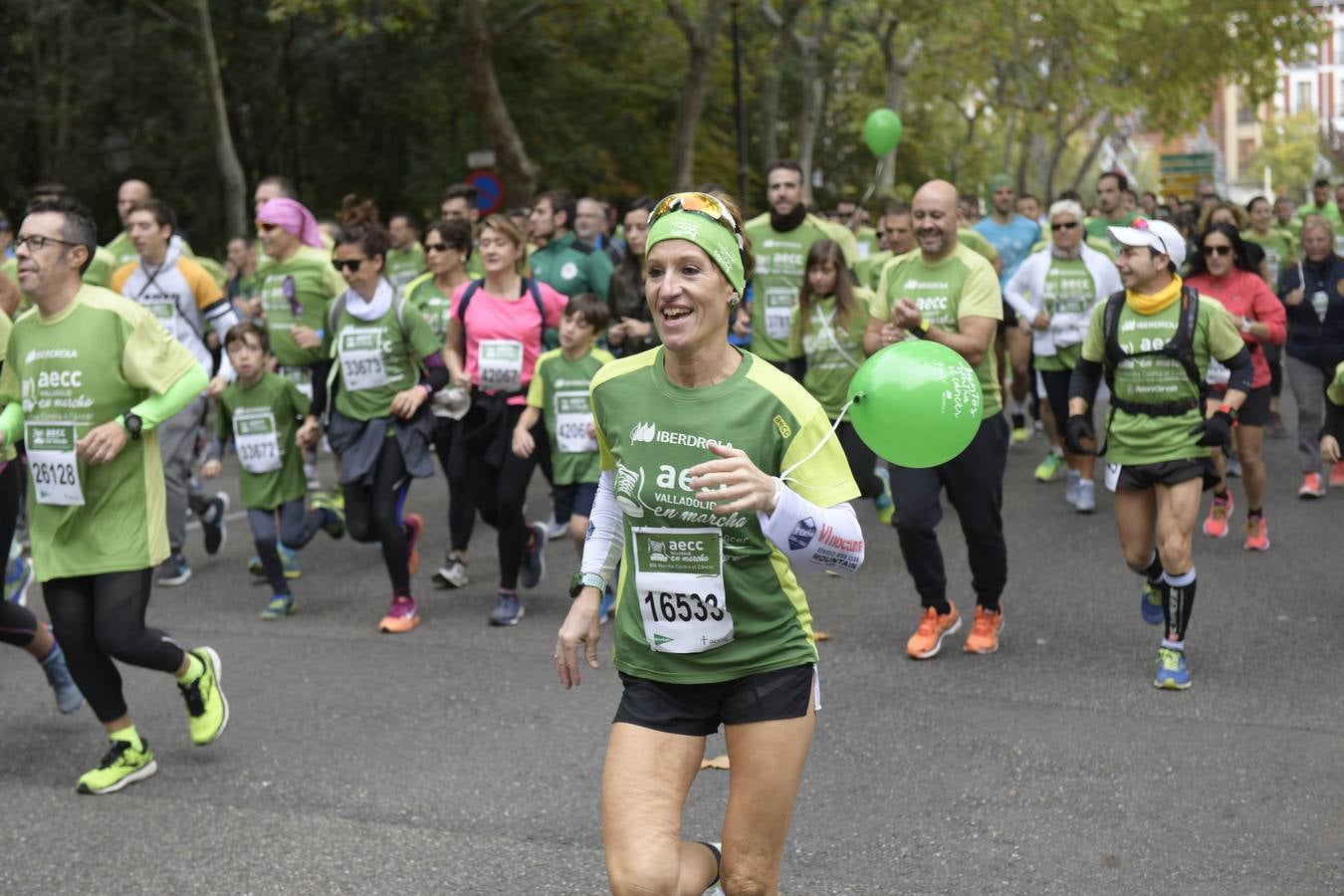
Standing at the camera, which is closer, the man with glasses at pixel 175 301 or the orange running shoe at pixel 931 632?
the orange running shoe at pixel 931 632

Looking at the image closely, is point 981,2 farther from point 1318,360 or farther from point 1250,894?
point 1250,894

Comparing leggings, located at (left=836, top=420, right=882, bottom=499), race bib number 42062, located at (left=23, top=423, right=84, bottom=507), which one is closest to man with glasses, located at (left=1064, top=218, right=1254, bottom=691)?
leggings, located at (left=836, top=420, right=882, bottom=499)

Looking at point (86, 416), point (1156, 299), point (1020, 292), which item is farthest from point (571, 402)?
point (1020, 292)

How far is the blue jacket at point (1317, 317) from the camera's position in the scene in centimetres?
1127

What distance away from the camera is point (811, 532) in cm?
354

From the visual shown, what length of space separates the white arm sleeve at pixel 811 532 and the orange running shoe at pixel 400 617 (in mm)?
5108

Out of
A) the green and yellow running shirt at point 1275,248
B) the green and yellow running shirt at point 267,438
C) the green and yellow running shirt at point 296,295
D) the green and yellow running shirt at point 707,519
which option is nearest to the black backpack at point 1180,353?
the green and yellow running shirt at point 707,519

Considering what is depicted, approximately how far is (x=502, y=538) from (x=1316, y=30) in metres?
35.8

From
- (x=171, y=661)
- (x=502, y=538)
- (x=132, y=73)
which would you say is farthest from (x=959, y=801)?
(x=132, y=73)

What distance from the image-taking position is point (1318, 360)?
1142cm

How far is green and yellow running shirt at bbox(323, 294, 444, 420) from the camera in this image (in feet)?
28.0

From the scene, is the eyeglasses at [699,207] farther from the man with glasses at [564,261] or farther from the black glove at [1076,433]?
the man with glasses at [564,261]

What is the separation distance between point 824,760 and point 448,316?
14.9 ft

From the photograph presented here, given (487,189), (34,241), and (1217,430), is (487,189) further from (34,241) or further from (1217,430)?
(34,241)
